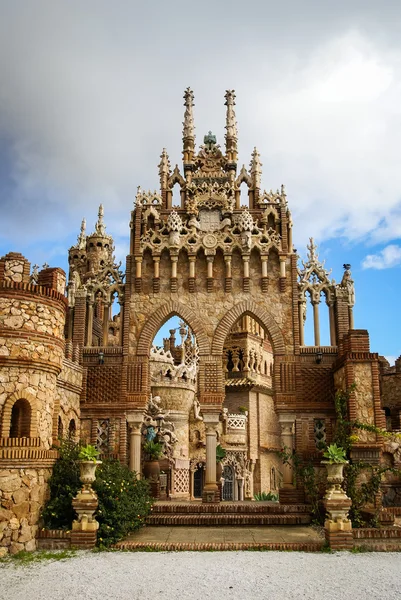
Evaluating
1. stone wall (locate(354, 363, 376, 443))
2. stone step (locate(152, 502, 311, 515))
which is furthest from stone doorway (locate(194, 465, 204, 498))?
stone wall (locate(354, 363, 376, 443))

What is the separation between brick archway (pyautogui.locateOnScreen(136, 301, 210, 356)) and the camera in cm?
1911

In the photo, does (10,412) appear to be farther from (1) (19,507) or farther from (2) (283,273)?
(2) (283,273)

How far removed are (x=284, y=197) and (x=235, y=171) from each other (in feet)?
7.44

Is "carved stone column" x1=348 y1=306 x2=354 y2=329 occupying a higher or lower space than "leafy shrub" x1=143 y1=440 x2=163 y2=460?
higher

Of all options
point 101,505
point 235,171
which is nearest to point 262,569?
point 101,505

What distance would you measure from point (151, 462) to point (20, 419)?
8.58 metres

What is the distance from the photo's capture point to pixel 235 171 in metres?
21.8

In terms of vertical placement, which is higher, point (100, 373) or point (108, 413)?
point (100, 373)

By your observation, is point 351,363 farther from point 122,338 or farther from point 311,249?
point 122,338

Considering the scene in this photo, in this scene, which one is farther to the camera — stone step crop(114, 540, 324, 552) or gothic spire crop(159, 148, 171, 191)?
gothic spire crop(159, 148, 171, 191)

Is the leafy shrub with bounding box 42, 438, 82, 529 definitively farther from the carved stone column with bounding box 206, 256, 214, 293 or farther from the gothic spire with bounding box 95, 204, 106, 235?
the gothic spire with bounding box 95, 204, 106, 235

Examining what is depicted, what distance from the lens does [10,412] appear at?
41.1ft

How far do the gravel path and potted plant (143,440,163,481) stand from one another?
345 inches

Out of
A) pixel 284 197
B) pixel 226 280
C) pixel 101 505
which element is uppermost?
pixel 284 197
